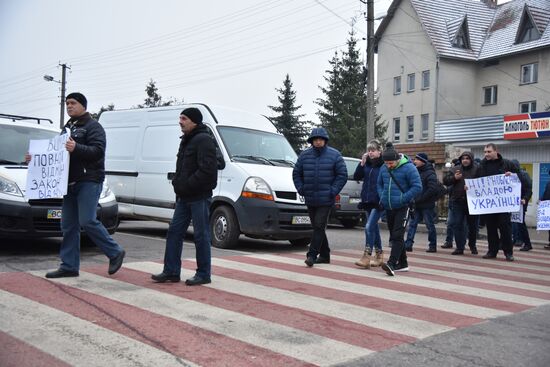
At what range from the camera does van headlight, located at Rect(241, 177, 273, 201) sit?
30.6 ft

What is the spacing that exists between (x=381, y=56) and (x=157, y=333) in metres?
41.3

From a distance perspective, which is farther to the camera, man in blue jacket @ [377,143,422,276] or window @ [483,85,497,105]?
window @ [483,85,497,105]

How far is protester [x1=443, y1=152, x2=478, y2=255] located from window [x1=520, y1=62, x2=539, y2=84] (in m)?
27.1

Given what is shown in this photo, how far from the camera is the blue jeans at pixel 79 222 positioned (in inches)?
245

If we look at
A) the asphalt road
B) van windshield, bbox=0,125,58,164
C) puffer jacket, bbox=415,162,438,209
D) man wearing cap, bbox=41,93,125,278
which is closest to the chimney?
puffer jacket, bbox=415,162,438,209

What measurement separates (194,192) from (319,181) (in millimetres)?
2282

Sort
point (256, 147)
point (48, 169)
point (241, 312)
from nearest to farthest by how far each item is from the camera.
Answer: point (241, 312) < point (48, 169) < point (256, 147)

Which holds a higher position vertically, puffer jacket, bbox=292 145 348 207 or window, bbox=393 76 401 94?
window, bbox=393 76 401 94

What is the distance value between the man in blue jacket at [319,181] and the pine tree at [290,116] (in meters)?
49.6

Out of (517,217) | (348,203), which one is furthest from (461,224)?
(348,203)

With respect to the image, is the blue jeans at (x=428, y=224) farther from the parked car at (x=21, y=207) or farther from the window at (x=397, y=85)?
the window at (x=397, y=85)

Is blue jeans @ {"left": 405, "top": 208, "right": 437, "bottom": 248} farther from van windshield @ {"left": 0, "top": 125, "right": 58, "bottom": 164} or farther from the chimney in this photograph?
the chimney

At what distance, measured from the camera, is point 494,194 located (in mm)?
10109

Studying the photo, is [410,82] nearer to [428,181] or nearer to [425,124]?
[425,124]
